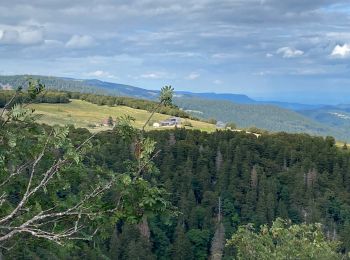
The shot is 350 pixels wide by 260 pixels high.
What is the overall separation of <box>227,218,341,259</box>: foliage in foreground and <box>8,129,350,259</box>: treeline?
64.0m

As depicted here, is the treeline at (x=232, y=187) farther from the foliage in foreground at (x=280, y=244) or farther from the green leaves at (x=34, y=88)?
the green leaves at (x=34, y=88)

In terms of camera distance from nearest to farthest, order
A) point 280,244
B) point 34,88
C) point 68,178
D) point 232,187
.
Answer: point 34,88
point 68,178
point 280,244
point 232,187

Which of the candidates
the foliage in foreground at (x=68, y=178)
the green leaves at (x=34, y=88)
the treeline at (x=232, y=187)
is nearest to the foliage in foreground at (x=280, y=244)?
the foliage in foreground at (x=68, y=178)

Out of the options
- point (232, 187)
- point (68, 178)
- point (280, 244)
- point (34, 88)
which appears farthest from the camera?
point (232, 187)

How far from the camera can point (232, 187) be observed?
140 m

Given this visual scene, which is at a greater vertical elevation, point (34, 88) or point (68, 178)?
point (34, 88)

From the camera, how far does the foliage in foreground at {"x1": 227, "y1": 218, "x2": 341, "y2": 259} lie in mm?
35281

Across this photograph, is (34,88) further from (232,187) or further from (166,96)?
(232,187)

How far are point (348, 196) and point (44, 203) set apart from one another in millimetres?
138927

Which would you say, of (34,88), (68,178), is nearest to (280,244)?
(68,178)

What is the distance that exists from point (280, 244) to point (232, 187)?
4049 inches

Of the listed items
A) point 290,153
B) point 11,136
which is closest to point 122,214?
point 11,136

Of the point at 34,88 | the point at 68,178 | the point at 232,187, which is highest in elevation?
the point at 34,88

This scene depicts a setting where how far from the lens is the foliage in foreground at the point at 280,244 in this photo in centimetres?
3528
